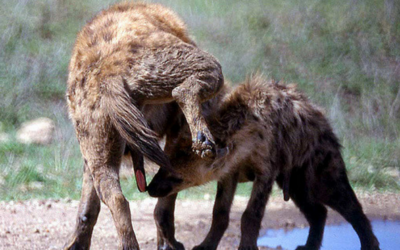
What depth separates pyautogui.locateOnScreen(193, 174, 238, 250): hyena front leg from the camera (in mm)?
4141

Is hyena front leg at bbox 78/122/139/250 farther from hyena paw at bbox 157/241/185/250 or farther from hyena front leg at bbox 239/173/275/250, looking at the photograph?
hyena paw at bbox 157/241/185/250

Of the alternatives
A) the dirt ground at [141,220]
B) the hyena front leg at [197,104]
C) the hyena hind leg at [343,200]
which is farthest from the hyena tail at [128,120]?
the hyena hind leg at [343,200]

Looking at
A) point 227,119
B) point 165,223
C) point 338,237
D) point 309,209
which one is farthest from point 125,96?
point 338,237

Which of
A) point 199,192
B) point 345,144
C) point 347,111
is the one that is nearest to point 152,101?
point 199,192

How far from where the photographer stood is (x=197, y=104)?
325 cm

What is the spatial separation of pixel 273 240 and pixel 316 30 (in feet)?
21.2

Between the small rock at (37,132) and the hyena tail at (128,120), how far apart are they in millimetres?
4993

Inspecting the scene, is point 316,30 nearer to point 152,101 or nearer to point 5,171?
point 5,171

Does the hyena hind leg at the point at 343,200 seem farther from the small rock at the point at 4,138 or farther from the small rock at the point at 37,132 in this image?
the small rock at the point at 4,138

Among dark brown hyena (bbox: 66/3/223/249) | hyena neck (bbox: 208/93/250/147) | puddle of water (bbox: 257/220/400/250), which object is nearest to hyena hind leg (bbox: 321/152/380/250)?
puddle of water (bbox: 257/220/400/250)

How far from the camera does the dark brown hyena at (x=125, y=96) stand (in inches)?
125

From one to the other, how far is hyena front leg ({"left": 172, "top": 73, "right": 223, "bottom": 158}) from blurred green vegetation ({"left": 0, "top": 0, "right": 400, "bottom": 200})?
148 inches

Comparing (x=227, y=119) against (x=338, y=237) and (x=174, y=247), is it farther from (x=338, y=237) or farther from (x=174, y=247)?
(x=338, y=237)

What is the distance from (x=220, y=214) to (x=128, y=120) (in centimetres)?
133
